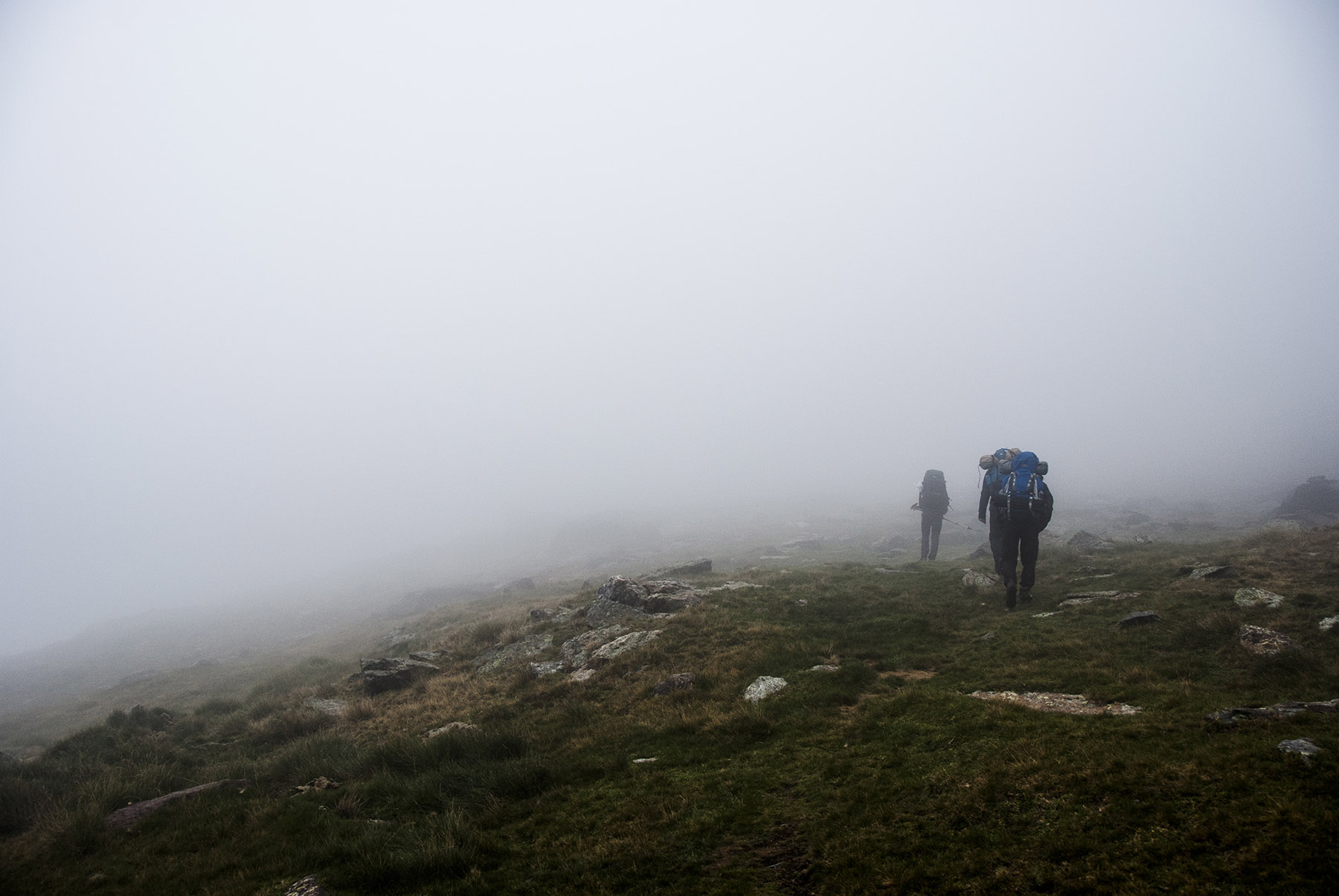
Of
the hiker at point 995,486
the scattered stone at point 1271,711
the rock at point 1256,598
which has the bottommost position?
the rock at point 1256,598

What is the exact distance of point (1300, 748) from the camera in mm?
5664

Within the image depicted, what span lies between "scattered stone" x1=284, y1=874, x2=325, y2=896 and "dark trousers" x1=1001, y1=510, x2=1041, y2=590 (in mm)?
17266

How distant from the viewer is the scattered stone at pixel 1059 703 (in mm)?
8516

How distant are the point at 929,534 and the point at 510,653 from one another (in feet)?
79.2

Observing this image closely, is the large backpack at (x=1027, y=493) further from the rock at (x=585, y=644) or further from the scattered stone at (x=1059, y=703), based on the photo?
the rock at (x=585, y=644)

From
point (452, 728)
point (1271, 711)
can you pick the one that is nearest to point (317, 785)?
point (452, 728)

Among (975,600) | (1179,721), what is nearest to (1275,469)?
(975,600)

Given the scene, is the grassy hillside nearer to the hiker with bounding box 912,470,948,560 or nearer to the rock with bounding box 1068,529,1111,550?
the rock with bounding box 1068,529,1111,550

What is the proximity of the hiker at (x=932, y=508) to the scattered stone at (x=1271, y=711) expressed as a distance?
79.7ft

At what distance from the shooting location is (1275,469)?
241 feet

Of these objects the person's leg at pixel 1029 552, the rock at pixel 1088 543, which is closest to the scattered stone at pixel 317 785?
the person's leg at pixel 1029 552

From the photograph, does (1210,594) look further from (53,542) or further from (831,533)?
(53,542)

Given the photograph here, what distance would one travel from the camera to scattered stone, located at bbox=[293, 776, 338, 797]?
10754 millimetres

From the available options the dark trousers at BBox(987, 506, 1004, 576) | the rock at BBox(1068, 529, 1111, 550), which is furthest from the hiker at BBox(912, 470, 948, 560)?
the dark trousers at BBox(987, 506, 1004, 576)
